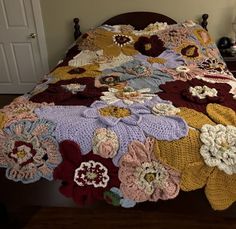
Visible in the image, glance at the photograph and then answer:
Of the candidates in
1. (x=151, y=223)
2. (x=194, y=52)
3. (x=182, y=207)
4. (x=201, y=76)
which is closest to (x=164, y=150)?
(x=182, y=207)

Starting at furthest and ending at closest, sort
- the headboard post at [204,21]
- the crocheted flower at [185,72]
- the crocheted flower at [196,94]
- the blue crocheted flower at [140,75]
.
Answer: the headboard post at [204,21] < the crocheted flower at [185,72] < the blue crocheted flower at [140,75] < the crocheted flower at [196,94]

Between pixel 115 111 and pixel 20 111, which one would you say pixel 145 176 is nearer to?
pixel 115 111

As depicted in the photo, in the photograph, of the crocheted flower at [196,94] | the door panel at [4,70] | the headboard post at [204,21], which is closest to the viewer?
the crocheted flower at [196,94]

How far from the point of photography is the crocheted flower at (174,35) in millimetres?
2650

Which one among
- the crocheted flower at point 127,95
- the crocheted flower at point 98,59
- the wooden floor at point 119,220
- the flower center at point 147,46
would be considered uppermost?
the crocheted flower at point 127,95

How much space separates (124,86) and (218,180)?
2.89 feet

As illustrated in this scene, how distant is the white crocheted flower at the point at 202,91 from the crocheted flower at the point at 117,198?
70cm

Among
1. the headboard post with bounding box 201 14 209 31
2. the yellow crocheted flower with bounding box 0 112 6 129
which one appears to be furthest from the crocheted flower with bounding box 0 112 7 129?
the headboard post with bounding box 201 14 209 31

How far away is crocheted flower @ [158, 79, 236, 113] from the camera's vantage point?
156 centimetres

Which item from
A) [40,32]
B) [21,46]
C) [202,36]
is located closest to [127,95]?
[202,36]

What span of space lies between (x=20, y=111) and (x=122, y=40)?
1536 millimetres

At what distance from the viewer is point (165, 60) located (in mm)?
2463

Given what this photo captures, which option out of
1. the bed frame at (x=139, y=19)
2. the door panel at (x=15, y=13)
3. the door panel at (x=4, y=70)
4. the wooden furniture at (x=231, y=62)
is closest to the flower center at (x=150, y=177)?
the wooden furniture at (x=231, y=62)

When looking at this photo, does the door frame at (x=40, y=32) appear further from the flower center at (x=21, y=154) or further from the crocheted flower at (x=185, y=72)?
the flower center at (x=21, y=154)
